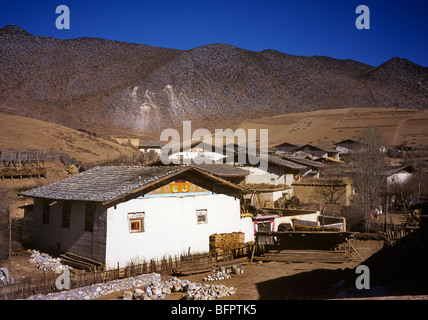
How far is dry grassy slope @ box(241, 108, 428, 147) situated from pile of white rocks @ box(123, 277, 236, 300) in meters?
70.3

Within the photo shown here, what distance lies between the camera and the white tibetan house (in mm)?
15625

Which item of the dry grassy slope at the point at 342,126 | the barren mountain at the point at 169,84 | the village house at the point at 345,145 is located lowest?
the village house at the point at 345,145

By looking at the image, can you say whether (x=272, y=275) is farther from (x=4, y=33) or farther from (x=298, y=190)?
(x=4, y=33)

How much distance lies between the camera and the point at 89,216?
16.2 meters

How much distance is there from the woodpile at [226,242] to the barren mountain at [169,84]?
7197 centimetres

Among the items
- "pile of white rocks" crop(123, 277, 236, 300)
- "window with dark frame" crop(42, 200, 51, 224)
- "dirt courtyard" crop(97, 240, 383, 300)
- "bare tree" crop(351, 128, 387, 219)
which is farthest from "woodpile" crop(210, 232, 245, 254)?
"bare tree" crop(351, 128, 387, 219)

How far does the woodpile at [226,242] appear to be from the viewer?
59.2 feet

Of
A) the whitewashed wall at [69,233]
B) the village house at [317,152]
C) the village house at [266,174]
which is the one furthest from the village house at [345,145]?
the whitewashed wall at [69,233]

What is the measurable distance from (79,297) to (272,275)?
7801mm

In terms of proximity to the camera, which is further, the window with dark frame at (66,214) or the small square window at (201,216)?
the small square window at (201,216)

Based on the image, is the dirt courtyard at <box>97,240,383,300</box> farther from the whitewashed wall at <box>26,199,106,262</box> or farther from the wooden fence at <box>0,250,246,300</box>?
the whitewashed wall at <box>26,199,106,262</box>

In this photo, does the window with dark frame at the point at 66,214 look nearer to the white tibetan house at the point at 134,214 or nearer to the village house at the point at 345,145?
the white tibetan house at the point at 134,214
